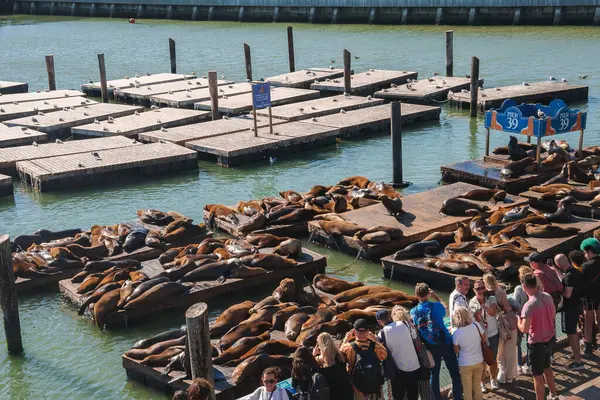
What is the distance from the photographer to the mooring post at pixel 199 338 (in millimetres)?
7172

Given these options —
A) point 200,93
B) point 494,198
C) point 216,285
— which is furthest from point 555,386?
point 200,93

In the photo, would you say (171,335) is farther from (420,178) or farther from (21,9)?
(21,9)

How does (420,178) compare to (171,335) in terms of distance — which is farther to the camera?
(420,178)

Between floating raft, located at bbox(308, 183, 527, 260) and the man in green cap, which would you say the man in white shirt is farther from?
floating raft, located at bbox(308, 183, 527, 260)

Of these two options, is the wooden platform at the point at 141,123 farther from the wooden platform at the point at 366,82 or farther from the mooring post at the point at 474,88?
the mooring post at the point at 474,88

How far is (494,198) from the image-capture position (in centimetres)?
1391

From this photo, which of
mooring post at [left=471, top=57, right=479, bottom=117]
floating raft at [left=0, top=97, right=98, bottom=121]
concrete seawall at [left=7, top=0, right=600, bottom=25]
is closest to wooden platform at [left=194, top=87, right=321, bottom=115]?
floating raft at [left=0, top=97, right=98, bottom=121]

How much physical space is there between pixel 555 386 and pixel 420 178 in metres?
10.7

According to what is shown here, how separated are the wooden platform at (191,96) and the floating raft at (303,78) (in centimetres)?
158

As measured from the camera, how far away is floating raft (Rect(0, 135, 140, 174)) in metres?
19.1

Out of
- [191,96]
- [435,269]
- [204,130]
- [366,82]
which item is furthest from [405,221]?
[366,82]

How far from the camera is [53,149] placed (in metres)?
20.0

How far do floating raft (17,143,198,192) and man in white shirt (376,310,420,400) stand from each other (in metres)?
12.4

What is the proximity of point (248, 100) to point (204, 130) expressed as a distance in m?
4.39
